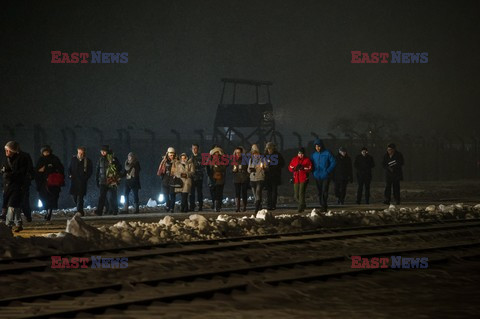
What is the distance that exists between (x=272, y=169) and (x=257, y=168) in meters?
1.70

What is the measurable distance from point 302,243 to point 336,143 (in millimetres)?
31234

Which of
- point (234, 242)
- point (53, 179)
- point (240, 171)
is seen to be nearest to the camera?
point (234, 242)

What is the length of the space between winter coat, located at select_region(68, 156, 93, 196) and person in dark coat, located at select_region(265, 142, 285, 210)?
4602mm

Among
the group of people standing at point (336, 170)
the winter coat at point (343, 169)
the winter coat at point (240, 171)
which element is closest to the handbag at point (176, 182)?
the winter coat at point (240, 171)

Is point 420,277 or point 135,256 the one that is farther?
point 135,256

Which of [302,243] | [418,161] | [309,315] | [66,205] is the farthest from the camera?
[418,161]

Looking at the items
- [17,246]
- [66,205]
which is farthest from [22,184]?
[66,205]

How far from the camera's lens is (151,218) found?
22.9m

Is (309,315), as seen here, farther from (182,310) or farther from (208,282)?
(208,282)

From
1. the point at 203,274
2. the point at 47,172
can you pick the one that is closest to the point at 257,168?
the point at 47,172

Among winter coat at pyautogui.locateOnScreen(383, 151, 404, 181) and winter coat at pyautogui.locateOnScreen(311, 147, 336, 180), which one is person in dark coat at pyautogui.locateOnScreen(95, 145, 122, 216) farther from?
winter coat at pyautogui.locateOnScreen(383, 151, 404, 181)

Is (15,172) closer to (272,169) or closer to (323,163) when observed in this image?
(272,169)

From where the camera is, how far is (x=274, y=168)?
978 inches

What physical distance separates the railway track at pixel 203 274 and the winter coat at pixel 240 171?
18.7 ft
